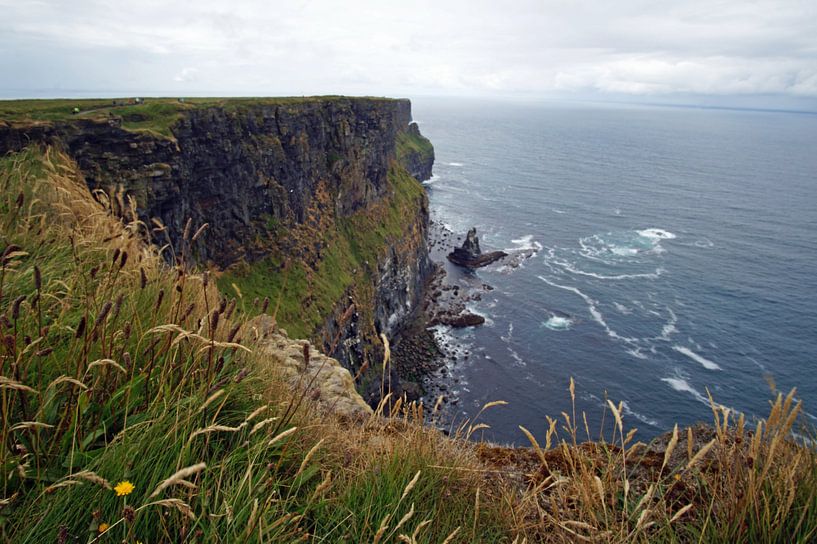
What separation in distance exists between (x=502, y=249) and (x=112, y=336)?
313 ft

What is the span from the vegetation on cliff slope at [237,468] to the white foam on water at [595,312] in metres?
64.0

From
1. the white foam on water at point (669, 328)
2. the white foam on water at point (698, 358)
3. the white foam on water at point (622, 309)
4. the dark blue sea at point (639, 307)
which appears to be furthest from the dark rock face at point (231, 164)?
the white foam on water at point (698, 358)

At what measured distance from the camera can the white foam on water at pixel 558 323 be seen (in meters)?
66.6

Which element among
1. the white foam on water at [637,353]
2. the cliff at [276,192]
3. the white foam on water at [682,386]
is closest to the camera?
the cliff at [276,192]

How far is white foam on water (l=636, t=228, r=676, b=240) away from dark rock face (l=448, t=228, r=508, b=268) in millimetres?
34239

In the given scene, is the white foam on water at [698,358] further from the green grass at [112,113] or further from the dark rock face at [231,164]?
the green grass at [112,113]

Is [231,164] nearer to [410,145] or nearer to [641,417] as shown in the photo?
[641,417]

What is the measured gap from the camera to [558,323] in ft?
222

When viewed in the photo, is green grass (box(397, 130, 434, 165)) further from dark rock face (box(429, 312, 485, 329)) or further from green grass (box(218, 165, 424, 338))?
dark rock face (box(429, 312, 485, 329))

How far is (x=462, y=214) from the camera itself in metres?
126

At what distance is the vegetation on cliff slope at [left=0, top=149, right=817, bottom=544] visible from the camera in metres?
3.16

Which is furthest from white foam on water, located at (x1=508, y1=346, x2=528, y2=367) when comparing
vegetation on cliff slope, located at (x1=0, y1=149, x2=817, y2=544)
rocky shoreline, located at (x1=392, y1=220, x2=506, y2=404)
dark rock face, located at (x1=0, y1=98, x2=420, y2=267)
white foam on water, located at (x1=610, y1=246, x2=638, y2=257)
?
vegetation on cliff slope, located at (x1=0, y1=149, x2=817, y2=544)

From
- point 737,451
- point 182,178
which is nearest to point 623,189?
point 182,178

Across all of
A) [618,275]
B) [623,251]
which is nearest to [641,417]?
[618,275]
